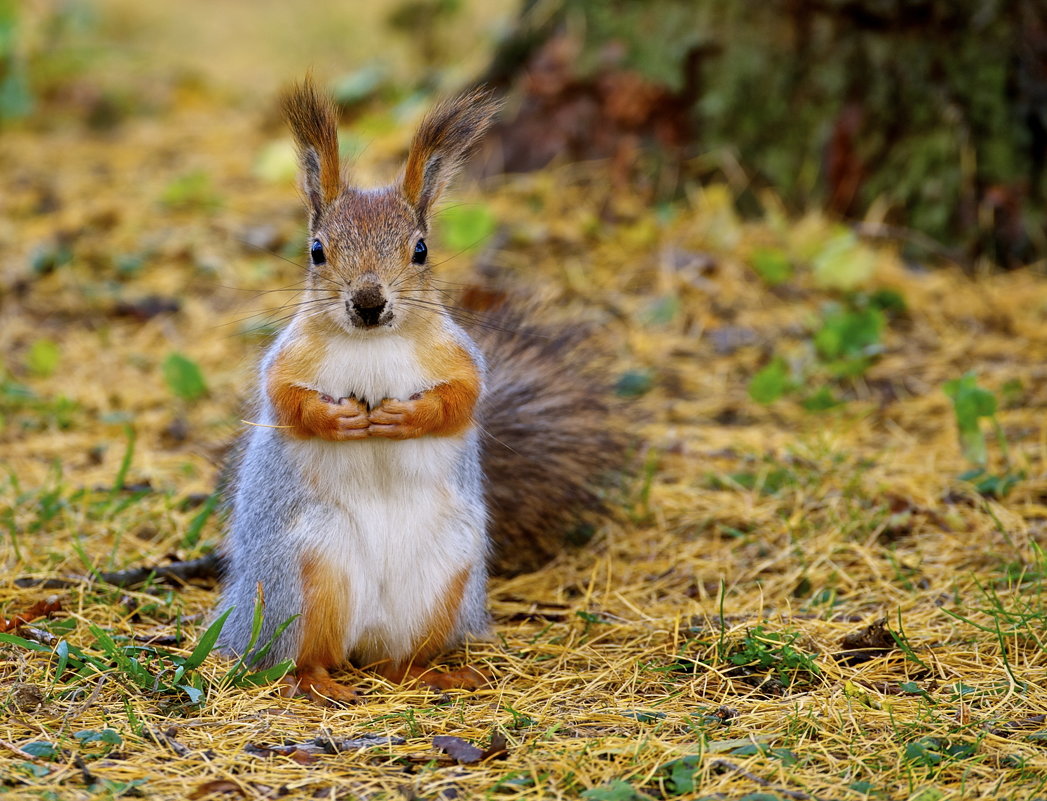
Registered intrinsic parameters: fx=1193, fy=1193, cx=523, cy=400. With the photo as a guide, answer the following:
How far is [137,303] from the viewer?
4.23 metres

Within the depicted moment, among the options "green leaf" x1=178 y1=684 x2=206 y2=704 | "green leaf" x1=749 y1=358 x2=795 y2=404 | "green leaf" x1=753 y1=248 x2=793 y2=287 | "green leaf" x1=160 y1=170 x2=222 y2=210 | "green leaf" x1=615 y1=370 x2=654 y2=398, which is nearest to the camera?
"green leaf" x1=178 y1=684 x2=206 y2=704

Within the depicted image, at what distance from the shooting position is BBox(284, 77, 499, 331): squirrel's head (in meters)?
2.00

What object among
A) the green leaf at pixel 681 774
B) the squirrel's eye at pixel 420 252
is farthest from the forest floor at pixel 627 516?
the squirrel's eye at pixel 420 252

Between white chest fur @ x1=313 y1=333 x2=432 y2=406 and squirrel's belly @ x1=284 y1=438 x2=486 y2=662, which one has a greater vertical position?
white chest fur @ x1=313 y1=333 x2=432 y2=406

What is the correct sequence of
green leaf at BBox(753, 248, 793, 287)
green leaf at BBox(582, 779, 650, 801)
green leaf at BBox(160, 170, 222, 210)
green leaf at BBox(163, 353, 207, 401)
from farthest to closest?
green leaf at BBox(160, 170, 222, 210)
green leaf at BBox(753, 248, 793, 287)
green leaf at BBox(163, 353, 207, 401)
green leaf at BBox(582, 779, 650, 801)

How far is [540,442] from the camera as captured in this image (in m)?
2.62

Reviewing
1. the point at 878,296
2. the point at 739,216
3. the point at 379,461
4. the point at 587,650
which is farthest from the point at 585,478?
the point at 739,216

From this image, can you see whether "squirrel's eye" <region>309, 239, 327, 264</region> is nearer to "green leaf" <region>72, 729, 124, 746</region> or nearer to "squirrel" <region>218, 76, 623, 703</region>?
"squirrel" <region>218, 76, 623, 703</region>

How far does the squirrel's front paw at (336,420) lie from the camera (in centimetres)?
199

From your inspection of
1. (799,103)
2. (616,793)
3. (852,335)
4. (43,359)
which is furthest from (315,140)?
(799,103)

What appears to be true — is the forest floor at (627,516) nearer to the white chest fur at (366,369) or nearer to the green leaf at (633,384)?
the green leaf at (633,384)

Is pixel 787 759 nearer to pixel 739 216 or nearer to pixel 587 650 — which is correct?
pixel 587 650

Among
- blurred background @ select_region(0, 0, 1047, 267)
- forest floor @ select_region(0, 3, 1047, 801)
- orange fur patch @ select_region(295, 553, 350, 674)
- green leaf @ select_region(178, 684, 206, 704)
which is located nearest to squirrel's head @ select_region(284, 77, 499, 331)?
orange fur patch @ select_region(295, 553, 350, 674)

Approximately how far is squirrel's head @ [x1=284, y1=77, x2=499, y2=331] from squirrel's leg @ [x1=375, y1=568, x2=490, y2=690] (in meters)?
0.51
